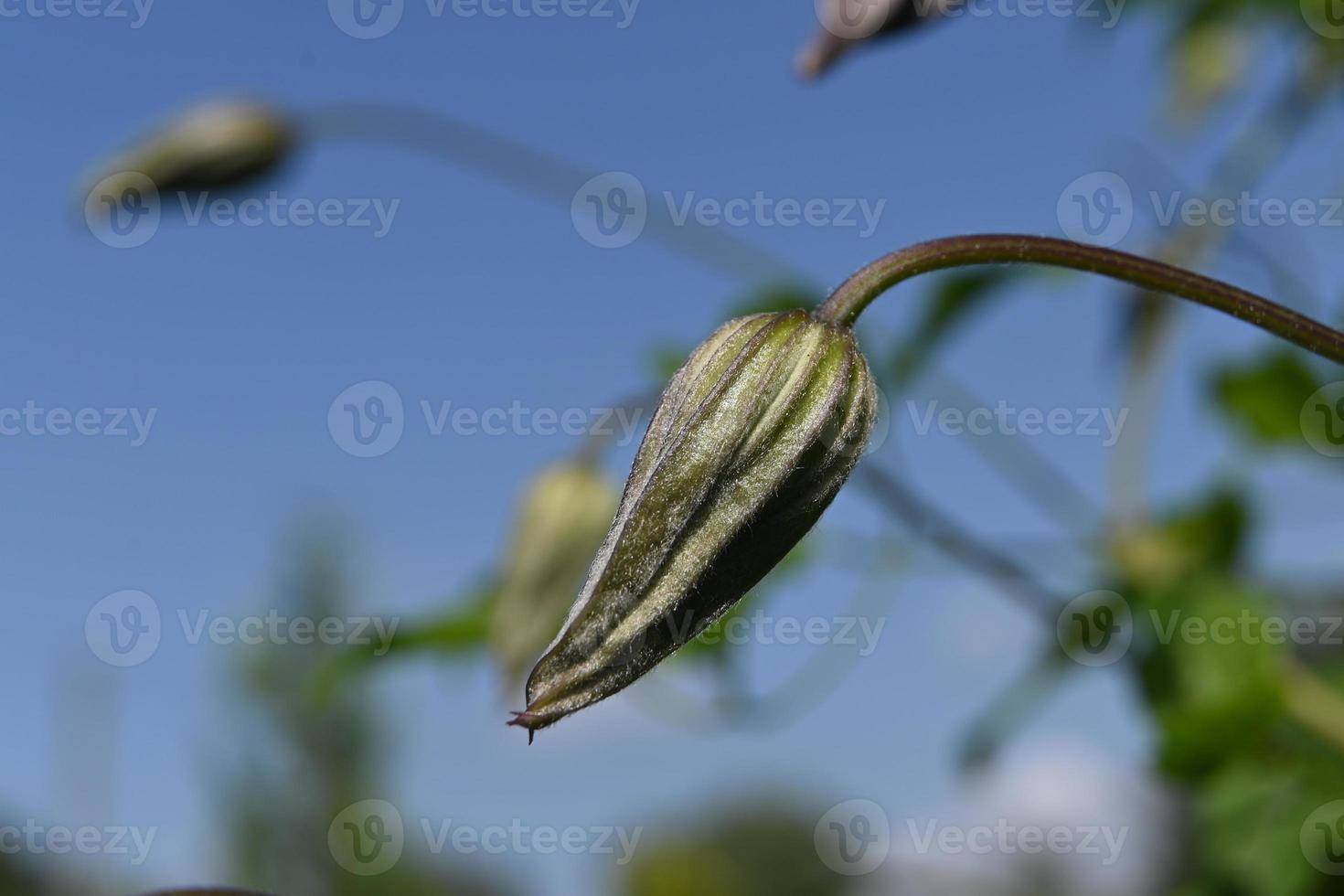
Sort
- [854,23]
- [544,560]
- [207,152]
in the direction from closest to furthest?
[854,23]
[544,560]
[207,152]

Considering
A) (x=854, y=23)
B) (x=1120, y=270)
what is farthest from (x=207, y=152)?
(x=1120, y=270)

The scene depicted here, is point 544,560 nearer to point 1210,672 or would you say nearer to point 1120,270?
point 1210,672

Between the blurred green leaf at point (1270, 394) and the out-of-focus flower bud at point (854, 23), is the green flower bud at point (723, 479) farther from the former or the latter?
the blurred green leaf at point (1270, 394)

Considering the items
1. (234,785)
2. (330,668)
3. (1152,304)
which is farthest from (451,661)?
(234,785)

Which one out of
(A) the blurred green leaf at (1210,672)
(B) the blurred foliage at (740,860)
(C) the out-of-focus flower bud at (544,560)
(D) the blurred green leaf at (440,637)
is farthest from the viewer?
(B) the blurred foliage at (740,860)

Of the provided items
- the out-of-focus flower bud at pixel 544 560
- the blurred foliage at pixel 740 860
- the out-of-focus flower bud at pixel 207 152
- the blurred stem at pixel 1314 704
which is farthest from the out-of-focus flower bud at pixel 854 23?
the blurred foliage at pixel 740 860

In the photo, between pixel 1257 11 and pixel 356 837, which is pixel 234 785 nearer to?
pixel 356 837
